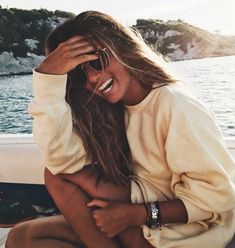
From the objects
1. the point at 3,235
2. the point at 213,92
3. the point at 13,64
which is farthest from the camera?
the point at 13,64

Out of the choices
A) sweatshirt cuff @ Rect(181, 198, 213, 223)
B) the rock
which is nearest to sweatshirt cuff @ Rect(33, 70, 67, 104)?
sweatshirt cuff @ Rect(181, 198, 213, 223)

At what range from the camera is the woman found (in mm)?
1064

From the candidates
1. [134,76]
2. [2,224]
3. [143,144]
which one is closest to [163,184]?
[143,144]

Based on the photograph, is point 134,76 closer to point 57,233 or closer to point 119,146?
point 119,146

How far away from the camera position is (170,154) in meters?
1.07

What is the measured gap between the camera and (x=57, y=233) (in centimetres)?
131

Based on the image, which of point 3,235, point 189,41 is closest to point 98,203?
point 3,235

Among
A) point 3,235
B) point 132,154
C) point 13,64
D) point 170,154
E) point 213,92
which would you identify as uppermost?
point 170,154

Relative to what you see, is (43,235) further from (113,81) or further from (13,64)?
(13,64)

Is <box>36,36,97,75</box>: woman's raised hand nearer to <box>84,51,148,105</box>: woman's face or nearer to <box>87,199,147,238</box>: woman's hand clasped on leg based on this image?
<box>84,51,148,105</box>: woman's face

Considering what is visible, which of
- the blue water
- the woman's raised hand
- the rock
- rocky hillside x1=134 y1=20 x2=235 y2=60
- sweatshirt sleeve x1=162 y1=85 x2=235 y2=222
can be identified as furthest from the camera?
the rock

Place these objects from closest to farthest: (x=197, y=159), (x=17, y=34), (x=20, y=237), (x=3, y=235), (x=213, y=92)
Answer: (x=197, y=159) → (x=20, y=237) → (x=3, y=235) → (x=213, y=92) → (x=17, y=34)

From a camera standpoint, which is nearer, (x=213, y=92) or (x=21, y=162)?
(x=21, y=162)

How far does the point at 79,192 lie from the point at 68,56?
40 cm
